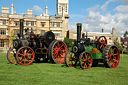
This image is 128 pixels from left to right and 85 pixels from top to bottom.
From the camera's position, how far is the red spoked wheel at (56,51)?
13.9 metres

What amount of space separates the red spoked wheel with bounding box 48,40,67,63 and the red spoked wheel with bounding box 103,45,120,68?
167 inches

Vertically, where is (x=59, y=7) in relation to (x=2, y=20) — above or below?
above

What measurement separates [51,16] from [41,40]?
109 ft

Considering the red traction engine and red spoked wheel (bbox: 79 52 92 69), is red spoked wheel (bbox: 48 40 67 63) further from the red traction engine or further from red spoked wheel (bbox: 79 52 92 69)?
red spoked wheel (bbox: 79 52 92 69)

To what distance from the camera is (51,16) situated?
155 ft

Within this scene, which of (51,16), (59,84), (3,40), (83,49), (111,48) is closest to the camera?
(59,84)

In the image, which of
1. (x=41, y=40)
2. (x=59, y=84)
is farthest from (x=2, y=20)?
(x=59, y=84)

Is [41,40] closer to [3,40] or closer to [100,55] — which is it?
[100,55]

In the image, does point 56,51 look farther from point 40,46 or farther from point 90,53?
point 90,53

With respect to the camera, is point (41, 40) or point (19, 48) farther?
point (41, 40)

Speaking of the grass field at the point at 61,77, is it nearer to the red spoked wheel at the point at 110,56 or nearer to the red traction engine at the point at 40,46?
the red spoked wheel at the point at 110,56

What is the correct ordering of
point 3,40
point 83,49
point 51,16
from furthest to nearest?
1. point 51,16
2. point 3,40
3. point 83,49

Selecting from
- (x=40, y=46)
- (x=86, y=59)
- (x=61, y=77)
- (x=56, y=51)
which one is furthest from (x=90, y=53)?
Result: (x=40, y=46)

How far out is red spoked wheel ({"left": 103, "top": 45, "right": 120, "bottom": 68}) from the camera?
11.4 meters
